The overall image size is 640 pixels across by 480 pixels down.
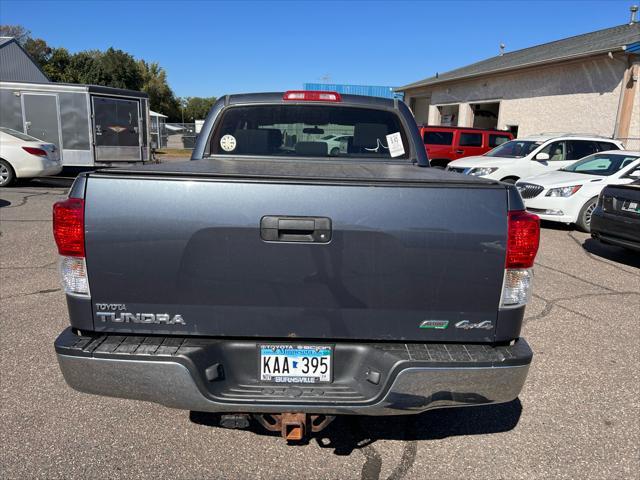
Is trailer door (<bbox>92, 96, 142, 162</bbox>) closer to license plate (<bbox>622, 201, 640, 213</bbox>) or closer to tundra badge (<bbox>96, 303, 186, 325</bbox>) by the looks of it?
license plate (<bbox>622, 201, 640, 213</bbox>)

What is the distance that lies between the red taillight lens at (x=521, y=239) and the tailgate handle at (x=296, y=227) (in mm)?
822

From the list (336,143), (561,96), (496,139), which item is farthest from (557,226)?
(561,96)

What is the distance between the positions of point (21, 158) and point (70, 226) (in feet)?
41.8

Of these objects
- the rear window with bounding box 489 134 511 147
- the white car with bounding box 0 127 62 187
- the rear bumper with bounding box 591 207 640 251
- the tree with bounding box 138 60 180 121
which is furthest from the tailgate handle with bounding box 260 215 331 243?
the tree with bounding box 138 60 180 121

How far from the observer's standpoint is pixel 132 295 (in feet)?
7.11

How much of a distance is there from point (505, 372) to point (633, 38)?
1806 cm

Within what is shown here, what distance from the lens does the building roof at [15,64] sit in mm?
34531

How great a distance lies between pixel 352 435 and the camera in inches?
116

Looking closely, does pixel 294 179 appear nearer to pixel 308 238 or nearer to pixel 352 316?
pixel 308 238

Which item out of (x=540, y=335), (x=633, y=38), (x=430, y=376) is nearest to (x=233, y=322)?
(x=430, y=376)

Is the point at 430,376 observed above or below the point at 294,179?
below

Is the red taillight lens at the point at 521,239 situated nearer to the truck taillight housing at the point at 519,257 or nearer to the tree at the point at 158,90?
the truck taillight housing at the point at 519,257

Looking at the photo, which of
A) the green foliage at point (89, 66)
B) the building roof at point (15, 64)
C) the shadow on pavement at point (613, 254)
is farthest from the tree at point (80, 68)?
the shadow on pavement at point (613, 254)

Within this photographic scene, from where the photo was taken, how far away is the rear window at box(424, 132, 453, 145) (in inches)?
678
